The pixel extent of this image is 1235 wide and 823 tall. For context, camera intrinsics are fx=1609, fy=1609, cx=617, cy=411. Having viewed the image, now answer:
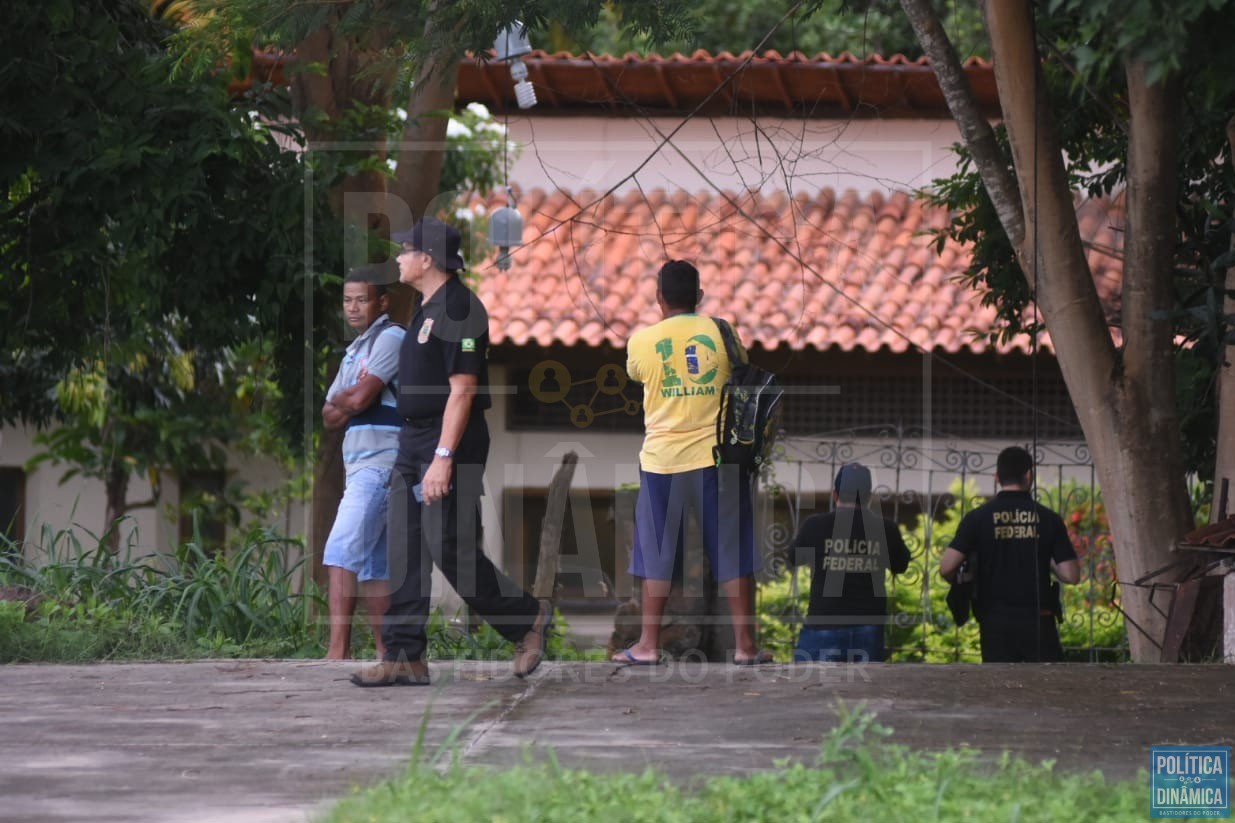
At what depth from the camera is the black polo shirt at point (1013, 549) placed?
23.5 ft

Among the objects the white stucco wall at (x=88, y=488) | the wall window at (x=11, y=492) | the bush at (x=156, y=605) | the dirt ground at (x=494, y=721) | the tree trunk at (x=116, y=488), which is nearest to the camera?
the dirt ground at (x=494, y=721)

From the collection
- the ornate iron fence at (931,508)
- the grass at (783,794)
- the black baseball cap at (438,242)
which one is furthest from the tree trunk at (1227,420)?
the grass at (783,794)

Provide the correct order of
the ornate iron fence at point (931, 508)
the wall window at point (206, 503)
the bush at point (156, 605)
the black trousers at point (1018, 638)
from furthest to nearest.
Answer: the wall window at point (206, 503) → the ornate iron fence at point (931, 508) → the black trousers at point (1018, 638) → the bush at point (156, 605)

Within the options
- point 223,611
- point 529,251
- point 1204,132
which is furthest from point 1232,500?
point 529,251

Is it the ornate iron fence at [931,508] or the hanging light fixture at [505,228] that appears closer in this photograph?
the ornate iron fence at [931,508]

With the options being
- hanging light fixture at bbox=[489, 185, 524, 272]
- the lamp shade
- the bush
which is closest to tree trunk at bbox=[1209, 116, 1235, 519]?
the lamp shade

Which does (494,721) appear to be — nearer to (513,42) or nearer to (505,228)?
(513,42)

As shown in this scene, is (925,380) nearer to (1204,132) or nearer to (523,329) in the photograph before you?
(523,329)

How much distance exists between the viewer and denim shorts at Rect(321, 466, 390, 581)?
6.12m

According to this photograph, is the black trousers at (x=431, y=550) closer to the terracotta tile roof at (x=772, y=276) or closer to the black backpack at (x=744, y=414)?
the black backpack at (x=744, y=414)

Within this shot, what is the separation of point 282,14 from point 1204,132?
458 centimetres

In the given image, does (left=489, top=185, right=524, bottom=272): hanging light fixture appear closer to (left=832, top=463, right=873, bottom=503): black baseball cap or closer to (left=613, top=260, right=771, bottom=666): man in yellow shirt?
(left=832, top=463, right=873, bottom=503): black baseball cap

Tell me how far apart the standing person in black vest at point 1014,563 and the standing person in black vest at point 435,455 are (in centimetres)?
248

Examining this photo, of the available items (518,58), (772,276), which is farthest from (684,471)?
(772,276)
